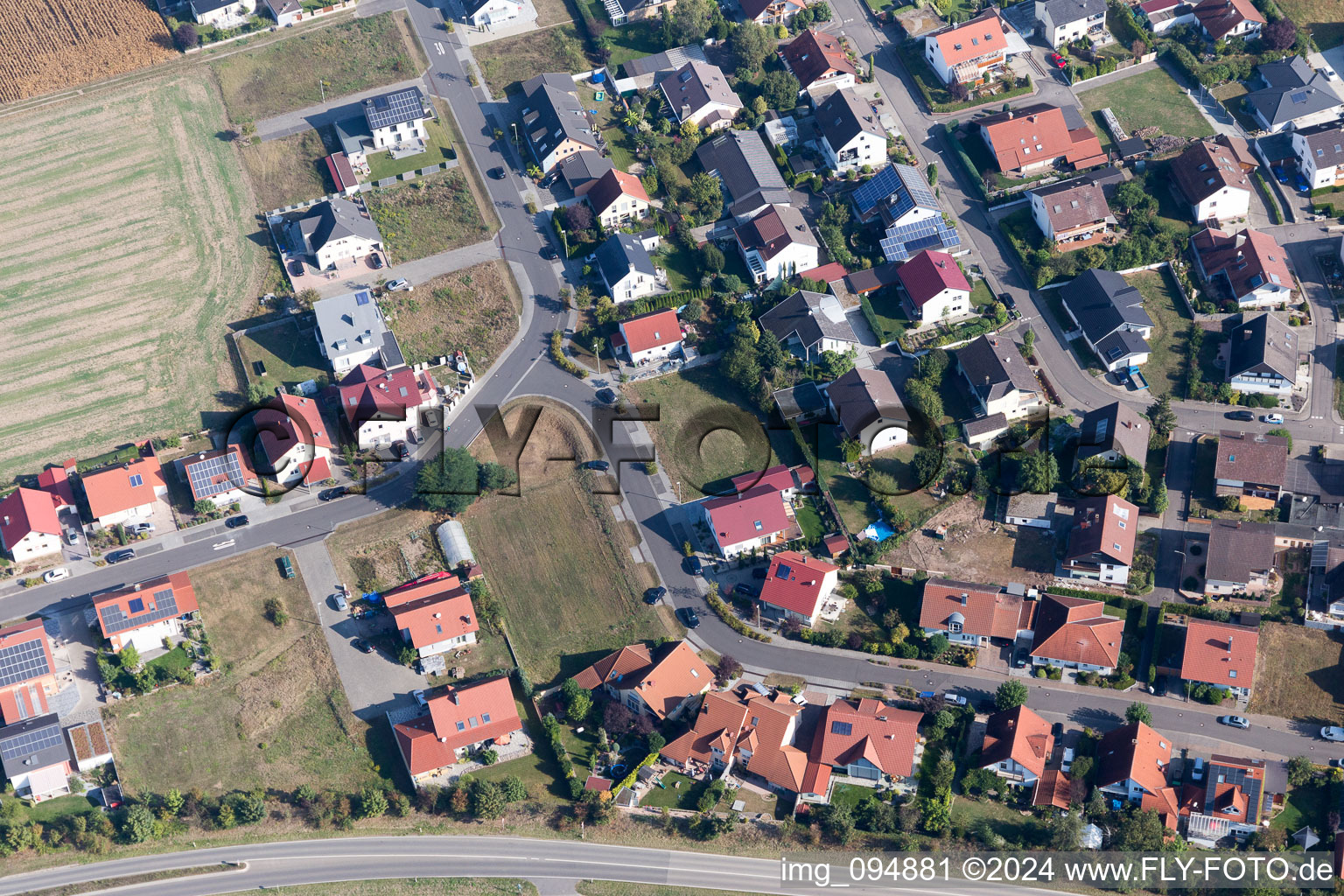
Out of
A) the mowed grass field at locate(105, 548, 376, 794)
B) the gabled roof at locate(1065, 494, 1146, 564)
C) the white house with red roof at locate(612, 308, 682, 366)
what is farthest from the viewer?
the white house with red roof at locate(612, 308, 682, 366)

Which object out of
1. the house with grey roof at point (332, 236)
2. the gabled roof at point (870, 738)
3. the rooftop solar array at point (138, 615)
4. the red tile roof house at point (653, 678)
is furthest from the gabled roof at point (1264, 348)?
the rooftop solar array at point (138, 615)

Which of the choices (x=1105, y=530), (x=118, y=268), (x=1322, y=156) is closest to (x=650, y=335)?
(x=1105, y=530)

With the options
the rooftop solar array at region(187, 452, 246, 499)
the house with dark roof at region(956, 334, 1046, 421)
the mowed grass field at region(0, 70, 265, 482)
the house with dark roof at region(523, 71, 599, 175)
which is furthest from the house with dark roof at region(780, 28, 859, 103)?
the rooftop solar array at region(187, 452, 246, 499)

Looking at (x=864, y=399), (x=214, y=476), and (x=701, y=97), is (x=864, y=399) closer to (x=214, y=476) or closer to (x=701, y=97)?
(x=701, y=97)

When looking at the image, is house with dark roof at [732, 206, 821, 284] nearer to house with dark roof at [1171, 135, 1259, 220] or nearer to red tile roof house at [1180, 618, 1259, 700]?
house with dark roof at [1171, 135, 1259, 220]

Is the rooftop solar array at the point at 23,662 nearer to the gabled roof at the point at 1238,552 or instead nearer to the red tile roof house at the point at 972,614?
the red tile roof house at the point at 972,614

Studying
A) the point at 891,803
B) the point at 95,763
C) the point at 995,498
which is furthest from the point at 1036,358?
the point at 95,763

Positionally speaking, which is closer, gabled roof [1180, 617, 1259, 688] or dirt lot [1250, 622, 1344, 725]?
dirt lot [1250, 622, 1344, 725]

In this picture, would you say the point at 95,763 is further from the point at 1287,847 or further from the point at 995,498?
the point at 1287,847
